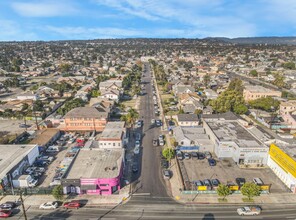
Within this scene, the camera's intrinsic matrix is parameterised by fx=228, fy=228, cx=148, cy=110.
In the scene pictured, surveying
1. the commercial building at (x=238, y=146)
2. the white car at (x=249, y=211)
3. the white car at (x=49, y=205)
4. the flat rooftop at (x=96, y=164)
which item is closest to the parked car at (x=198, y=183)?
the white car at (x=249, y=211)

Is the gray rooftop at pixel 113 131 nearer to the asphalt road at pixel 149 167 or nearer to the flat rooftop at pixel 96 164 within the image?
the flat rooftop at pixel 96 164

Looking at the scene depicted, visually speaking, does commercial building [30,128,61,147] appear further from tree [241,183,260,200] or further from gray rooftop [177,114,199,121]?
tree [241,183,260,200]

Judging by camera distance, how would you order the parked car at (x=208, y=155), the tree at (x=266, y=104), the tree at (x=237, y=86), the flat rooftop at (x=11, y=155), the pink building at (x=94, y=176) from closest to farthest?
1. the pink building at (x=94, y=176)
2. the flat rooftop at (x=11, y=155)
3. the parked car at (x=208, y=155)
4. the tree at (x=266, y=104)
5. the tree at (x=237, y=86)

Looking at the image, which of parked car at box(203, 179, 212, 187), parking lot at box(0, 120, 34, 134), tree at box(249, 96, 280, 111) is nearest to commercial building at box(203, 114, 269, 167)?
parked car at box(203, 179, 212, 187)

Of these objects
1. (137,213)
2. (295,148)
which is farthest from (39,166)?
(295,148)

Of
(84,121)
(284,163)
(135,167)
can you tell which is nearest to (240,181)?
(284,163)

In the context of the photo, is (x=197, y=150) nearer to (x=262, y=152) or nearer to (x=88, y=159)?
(x=262, y=152)
